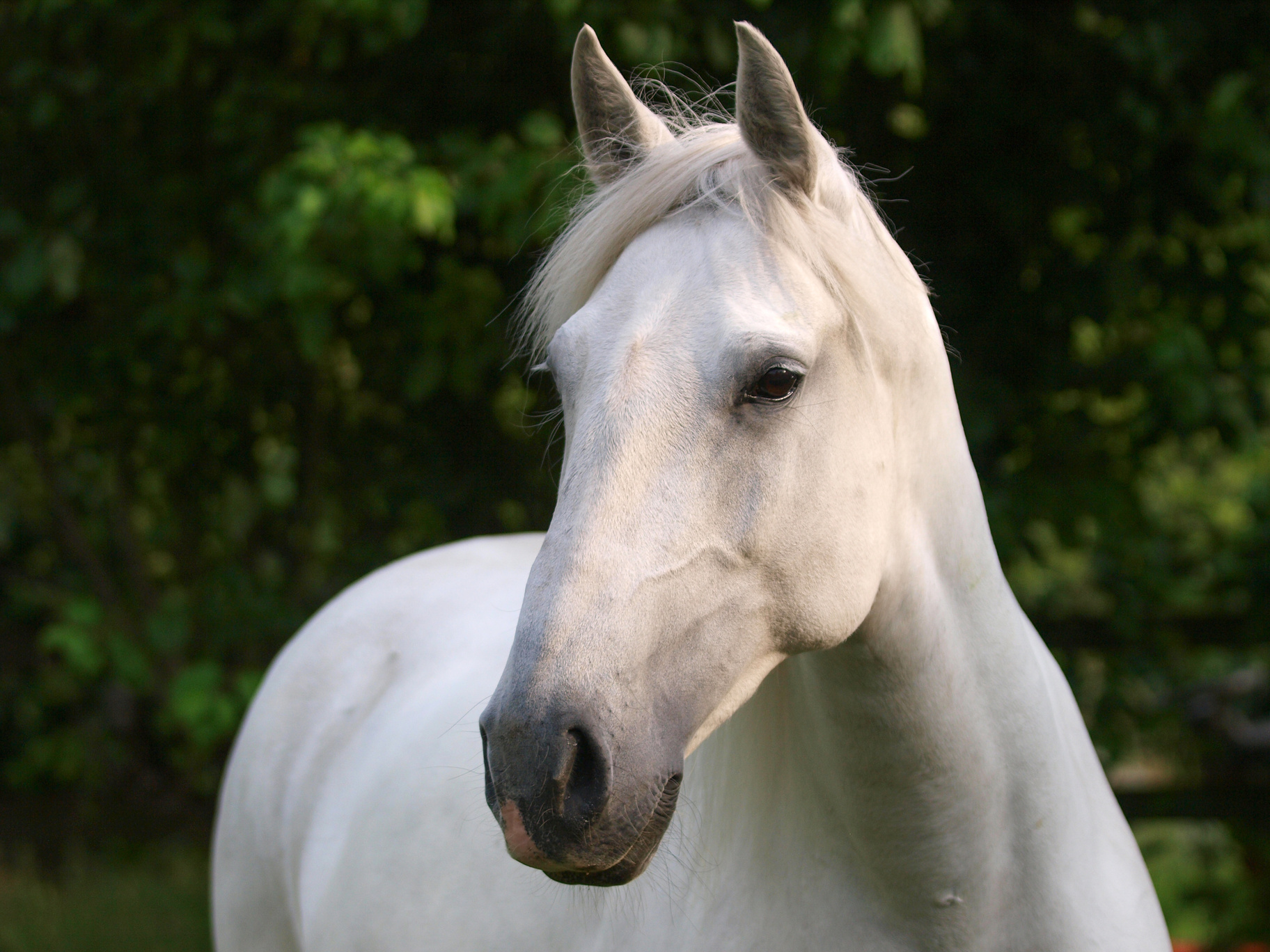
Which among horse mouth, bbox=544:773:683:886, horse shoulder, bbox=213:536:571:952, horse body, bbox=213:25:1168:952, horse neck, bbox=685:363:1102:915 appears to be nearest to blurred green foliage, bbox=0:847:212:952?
horse shoulder, bbox=213:536:571:952

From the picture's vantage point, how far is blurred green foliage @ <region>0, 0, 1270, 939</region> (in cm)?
288

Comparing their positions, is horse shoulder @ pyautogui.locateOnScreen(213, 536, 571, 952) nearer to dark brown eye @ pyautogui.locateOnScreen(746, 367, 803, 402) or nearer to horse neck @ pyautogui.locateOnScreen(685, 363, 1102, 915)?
horse neck @ pyautogui.locateOnScreen(685, 363, 1102, 915)

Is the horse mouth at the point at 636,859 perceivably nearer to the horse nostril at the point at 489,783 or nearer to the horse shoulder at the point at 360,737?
the horse nostril at the point at 489,783

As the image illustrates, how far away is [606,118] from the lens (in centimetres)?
144

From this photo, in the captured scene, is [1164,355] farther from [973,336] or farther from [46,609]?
[46,609]

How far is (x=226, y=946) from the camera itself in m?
2.39

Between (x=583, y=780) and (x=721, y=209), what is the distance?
654 millimetres

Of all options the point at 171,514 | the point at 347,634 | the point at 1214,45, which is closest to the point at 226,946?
the point at 347,634

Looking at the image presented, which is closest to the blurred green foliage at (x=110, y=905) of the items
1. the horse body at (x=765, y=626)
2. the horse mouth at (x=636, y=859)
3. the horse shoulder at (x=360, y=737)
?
the horse shoulder at (x=360, y=737)

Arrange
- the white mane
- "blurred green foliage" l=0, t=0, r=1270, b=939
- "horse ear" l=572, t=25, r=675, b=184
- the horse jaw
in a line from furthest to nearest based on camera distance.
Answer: "blurred green foliage" l=0, t=0, r=1270, b=939, "horse ear" l=572, t=25, r=675, b=184, the white mane, the horse jaw

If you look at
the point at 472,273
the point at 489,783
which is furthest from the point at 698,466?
the point at 472,273

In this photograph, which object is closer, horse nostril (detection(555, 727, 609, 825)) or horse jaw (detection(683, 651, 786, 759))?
horse nostril (detection(555, 727, 609, 825))

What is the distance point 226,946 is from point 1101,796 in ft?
6.20

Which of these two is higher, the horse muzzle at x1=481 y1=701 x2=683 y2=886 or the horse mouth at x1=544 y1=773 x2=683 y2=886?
the horse muzzle at x1=481 y1=701 x2=683 y2=886
